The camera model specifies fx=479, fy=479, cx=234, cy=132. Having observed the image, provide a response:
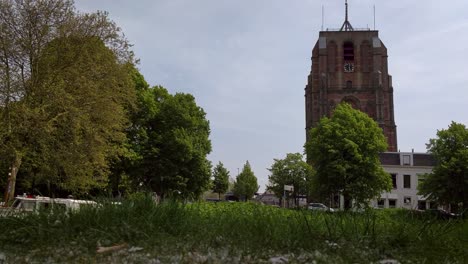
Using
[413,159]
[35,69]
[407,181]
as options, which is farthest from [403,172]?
[35,69]

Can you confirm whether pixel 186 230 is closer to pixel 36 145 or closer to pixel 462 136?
pixel 36 145

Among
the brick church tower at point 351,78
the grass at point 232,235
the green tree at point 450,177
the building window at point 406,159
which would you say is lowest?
the grass at point 232,235

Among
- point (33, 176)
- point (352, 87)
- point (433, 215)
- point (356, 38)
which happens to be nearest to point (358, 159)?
point (33, 176)

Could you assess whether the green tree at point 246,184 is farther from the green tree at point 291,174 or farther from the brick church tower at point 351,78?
the green tree at point 291,174

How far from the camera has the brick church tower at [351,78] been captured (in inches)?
3255

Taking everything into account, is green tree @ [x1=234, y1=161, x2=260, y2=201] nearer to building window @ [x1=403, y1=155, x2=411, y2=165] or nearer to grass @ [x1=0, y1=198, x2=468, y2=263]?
building window @ [x1=403, y1=155, x2=411, y2=165]

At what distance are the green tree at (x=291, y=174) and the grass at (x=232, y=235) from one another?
54065 millimetres

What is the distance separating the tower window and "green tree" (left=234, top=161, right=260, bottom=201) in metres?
27.0

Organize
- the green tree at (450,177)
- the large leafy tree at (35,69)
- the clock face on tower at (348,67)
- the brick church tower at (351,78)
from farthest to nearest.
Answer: the clock face on tower at (348,67)
the brick church tower at (351,78)
the green tree at (450,177)
the large leafy tree at (35,69)

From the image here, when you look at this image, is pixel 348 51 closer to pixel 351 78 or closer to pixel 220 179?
pixel 351 78

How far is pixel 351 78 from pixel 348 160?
1842 inches

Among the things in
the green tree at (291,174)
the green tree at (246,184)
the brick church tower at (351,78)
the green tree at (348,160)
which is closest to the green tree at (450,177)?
the green tree at (348,160)

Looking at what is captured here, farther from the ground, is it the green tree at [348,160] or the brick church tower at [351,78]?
the brick church tower at [351,78]

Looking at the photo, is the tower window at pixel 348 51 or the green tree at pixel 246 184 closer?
the green tree at pixel 246 184
